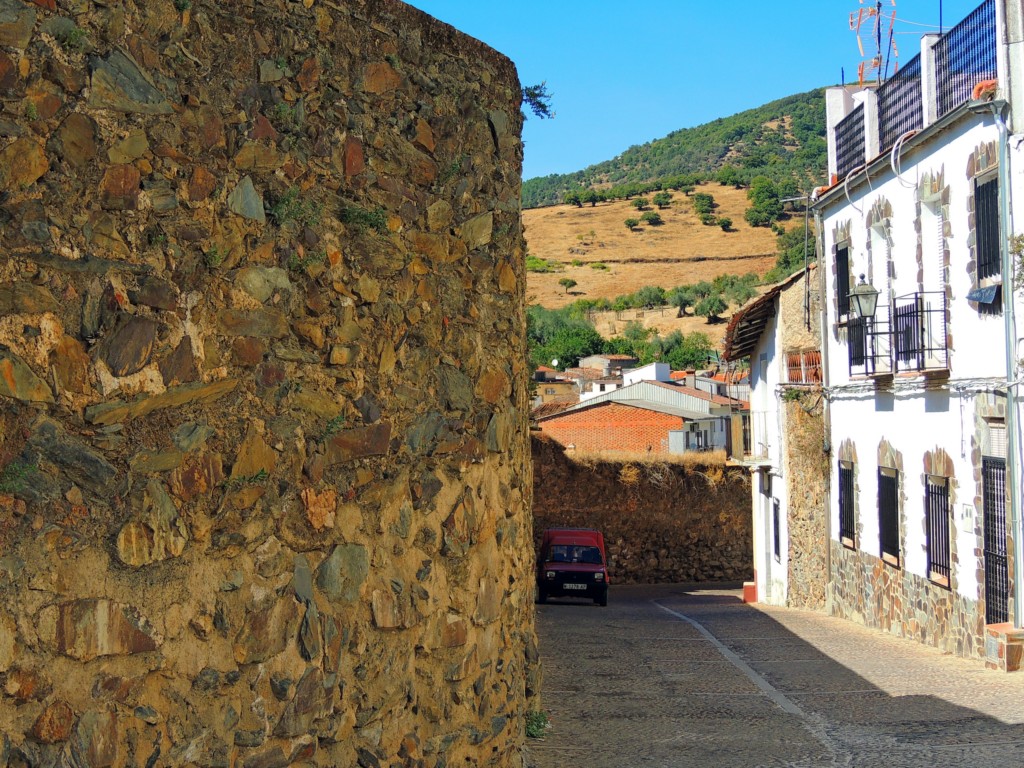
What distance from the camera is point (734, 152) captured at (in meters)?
121

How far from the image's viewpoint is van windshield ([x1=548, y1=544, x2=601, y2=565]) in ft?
71.6

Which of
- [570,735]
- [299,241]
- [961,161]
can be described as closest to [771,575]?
[961,161]

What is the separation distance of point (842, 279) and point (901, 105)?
316 centimetres

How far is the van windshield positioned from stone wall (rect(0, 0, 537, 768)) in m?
16.1

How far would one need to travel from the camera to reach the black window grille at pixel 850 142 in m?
17.5

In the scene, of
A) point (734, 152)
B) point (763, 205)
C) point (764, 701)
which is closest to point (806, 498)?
point (764, 701)

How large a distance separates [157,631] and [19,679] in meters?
0.49

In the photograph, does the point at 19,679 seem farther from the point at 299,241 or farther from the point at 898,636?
the point at 898,636

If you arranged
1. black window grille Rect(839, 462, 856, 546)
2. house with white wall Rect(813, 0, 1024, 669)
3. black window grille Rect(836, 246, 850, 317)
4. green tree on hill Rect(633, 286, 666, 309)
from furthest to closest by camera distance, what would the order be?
green tree on hill Rect(633, 286, 666, 309), black window grille Rect(839, 462, 856, 546), black window grille Rect(836, 246, 850, 317), house with white wall Rect(813, 0, 1024, 669)

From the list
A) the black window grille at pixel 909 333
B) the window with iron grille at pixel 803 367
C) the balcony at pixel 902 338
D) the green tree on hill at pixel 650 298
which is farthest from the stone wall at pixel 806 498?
the green tree on hill at pixel 650 298

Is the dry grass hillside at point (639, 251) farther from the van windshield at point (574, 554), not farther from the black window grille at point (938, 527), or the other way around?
the black window grille at point (938, 527)

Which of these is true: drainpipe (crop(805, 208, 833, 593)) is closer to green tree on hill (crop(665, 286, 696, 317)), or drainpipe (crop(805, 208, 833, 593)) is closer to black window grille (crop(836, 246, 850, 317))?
black window grille (crop(836, 246, 850, 317))

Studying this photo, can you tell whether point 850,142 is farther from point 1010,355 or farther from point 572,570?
point 572,570

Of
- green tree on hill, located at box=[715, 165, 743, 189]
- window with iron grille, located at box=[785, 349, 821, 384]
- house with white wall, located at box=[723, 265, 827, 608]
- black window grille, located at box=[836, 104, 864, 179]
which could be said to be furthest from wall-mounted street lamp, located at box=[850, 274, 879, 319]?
green tree on hill, located at box=[715, 165, 743, 189]
